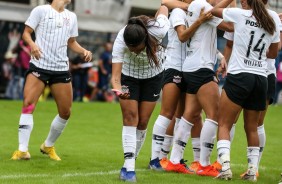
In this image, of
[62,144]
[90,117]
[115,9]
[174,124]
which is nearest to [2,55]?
[115,9]

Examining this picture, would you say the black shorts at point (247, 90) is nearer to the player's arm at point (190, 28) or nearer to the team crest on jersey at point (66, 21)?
the player's arm at point (190, 28)

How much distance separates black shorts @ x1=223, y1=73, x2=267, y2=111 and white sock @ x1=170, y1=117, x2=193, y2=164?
95cm

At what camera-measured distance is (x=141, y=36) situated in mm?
8492

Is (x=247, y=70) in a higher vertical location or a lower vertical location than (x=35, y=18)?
lower

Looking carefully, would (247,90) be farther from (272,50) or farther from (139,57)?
(139,57)

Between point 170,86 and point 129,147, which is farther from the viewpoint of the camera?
point 170,86

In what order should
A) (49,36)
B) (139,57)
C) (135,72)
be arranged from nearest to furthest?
1. (139,57)
2. (135,72)
3. (49,36)

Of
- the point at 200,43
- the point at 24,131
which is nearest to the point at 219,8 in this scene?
the point at 200,43

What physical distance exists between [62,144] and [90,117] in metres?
5.82

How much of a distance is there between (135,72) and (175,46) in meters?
0.96

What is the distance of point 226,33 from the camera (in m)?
9.44

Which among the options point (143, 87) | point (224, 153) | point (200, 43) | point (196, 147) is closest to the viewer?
point (224, 153)

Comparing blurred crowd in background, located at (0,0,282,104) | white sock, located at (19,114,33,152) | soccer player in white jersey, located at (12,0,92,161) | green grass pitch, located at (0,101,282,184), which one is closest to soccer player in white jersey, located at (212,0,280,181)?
green grass pitch, located at (0,101,282,184)

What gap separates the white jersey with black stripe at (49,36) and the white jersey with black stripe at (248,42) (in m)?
2.80
